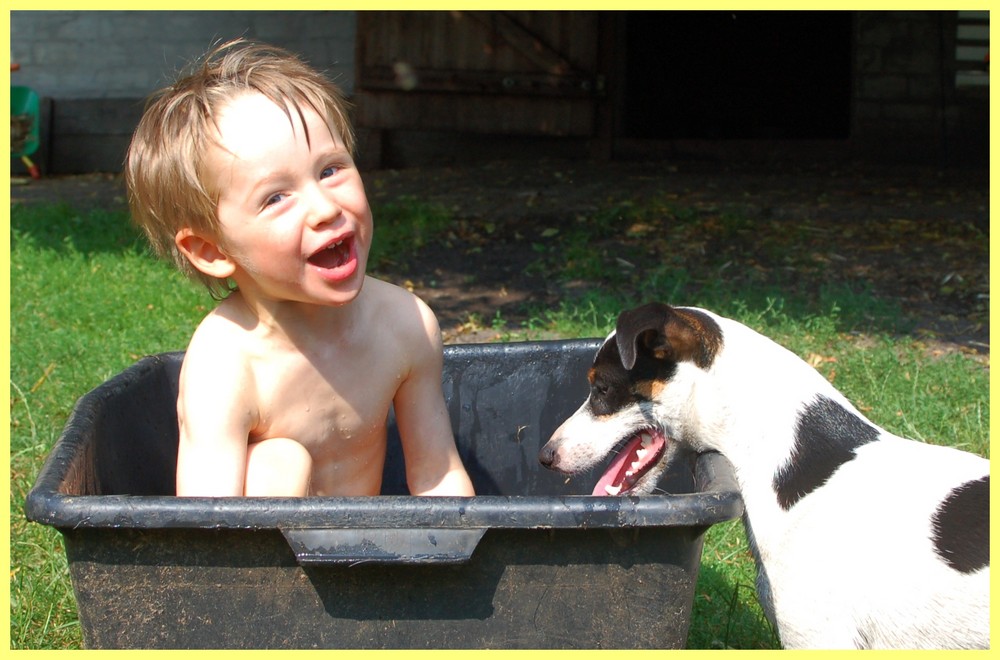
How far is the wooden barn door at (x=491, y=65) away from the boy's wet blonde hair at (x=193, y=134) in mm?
7441

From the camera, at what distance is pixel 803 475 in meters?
2.30

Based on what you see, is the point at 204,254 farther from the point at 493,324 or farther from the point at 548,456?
the point at 493,324

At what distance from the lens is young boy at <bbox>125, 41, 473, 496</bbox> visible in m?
2.20

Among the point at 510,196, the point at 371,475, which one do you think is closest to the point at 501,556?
the point at 371,475

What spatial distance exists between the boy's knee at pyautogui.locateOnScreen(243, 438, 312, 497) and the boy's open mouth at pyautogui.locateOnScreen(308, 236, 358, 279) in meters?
0.38

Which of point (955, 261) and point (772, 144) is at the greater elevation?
point (772, 144)

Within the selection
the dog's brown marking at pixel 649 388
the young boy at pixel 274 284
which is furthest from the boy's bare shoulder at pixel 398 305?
the dog's brown marking at pixel 649 388

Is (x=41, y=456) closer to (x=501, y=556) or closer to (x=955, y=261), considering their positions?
(x=501, y=556)

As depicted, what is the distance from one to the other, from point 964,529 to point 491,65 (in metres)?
8.15

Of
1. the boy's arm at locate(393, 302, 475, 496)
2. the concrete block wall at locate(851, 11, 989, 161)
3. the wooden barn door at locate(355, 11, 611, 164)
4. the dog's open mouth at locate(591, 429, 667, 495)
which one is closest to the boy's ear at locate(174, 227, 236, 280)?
the boy's arm at locate(393, 302, 475, 496)

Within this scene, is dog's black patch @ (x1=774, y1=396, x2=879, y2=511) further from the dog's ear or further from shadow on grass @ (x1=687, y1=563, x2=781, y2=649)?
shadow on grass @ (x1=687, y1=563, x2=781, y2=649)

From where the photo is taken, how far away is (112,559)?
1.75m

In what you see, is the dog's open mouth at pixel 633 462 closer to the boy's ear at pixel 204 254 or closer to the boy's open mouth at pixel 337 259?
the boy's open mouth at pixel 337 259

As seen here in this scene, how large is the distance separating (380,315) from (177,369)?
2.08 ft
